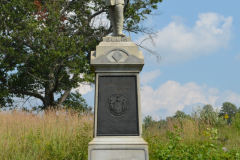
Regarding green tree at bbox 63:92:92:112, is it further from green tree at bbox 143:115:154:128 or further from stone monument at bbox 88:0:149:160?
stone monument at bbox 88:0:149:160

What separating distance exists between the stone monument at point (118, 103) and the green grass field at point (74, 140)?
1102 mm

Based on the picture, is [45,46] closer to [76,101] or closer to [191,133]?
[76,101]

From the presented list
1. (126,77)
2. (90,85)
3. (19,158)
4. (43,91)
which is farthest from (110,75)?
(43,91)

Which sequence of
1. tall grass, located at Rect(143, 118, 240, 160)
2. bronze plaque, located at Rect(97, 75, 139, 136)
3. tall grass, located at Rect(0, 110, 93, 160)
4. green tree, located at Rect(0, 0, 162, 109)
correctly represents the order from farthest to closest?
1. green tree, located at Rect(0, 0, 162, 109)
2. tall grass, located at Rect(0, 110, 93, 160)
3. tall grass, located at Rect(143, 118, 240, 160)
4. bronze plaque, located at Rect(97, 75, 139, 136)

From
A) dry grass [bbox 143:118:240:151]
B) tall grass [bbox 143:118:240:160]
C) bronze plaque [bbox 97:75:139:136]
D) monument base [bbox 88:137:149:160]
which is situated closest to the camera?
monument base [bbox 88:137:149:160]

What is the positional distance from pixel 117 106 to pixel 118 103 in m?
0.07

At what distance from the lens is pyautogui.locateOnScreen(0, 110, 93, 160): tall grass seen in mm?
6629

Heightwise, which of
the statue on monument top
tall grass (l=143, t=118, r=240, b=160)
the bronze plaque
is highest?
the statue on monument top

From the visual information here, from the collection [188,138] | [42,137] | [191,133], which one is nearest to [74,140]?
[42,137]

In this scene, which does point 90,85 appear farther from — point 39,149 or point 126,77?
point 126,77

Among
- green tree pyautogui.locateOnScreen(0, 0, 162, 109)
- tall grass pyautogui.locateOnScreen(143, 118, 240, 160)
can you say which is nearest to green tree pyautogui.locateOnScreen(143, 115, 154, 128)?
tall grass pyautogui.locateOnScreen(143, 118, 240, 160)

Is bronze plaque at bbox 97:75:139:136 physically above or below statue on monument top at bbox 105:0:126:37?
below

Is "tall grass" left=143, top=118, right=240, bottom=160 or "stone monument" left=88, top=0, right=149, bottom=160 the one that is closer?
"stone monument" left=88, top=0, right=149, bottom=160

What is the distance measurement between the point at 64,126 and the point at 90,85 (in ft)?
23.7
